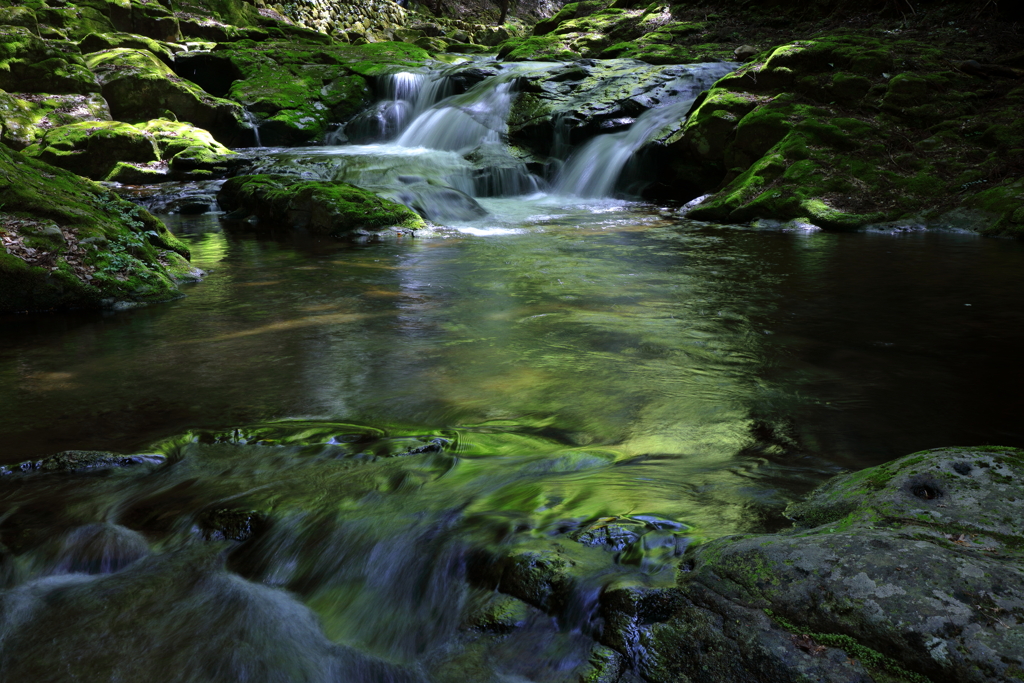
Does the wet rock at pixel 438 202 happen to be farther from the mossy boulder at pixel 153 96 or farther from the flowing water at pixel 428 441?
the mossy boulder at pixel 153 96

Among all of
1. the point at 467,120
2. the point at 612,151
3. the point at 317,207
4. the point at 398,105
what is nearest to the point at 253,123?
the point at 398,105

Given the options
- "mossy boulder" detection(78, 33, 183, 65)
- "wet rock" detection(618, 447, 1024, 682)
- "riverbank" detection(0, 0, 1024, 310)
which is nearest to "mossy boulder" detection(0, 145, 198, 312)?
"riverbank" detection(0, 0, 1024, 310)

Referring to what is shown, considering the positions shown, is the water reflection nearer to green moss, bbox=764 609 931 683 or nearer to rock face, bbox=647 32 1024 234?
green moss, bbox=764 609 931 683

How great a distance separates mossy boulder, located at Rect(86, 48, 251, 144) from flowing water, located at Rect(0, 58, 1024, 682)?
14.2 meters

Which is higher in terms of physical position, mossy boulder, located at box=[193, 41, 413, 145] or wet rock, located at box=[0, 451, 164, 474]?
mossy boulder, located at box=[193, 41, 413, 145]

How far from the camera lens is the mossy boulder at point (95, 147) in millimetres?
15102

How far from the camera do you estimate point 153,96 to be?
17.9 meters

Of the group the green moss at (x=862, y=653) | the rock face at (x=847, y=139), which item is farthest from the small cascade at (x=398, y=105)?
the green moss at (x=862, y=653)

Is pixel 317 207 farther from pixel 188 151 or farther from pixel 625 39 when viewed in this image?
pixel 625 39

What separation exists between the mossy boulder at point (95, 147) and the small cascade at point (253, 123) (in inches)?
134

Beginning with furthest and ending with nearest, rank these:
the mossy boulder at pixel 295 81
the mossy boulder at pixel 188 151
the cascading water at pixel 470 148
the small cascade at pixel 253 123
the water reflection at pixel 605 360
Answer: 1. the mossy boulder at pixel 295 81
2. the small cascade at pixel 253 123
3. the mossy boulder at pixel 188 151
4. the cascading water at pixel 470 148
5. the water reflection at pixel 605 360

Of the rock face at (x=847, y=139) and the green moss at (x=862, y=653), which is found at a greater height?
the rock face at (x=847, y=139)

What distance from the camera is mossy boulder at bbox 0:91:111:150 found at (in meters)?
15.5

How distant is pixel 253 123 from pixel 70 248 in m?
14.4
